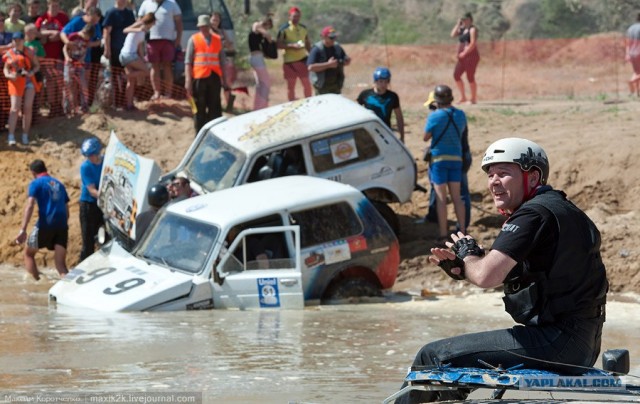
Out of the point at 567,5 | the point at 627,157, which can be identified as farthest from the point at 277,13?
the point at 627,157

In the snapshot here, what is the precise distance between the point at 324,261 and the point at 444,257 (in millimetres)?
8214

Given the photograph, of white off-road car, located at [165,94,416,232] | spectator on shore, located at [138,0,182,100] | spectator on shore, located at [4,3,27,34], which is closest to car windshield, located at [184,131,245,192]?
white off-road car, located at [165,94,416,232]

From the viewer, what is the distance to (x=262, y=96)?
21.0 metres

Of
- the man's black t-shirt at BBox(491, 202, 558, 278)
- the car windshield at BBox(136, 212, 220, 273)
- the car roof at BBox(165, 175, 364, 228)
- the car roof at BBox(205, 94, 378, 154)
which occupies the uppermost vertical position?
the man's black t-shirt at BBox(491, 202, 558, 278)

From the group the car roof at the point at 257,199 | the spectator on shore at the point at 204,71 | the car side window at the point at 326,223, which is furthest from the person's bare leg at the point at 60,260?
the spectator on shore at the point at 204,71

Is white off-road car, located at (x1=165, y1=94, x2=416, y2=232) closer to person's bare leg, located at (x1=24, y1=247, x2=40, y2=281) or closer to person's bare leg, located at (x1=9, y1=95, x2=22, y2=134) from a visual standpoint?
person's bare leg, located at (x1=24, y1=247, x2=40, y2=281)

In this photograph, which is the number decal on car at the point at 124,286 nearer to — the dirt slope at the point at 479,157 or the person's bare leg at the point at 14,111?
the dirt slope at the point at 479,157

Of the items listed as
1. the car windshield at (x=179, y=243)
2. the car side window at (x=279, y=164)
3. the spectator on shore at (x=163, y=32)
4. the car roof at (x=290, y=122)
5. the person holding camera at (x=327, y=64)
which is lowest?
the car windshield at (x=179, y=243)

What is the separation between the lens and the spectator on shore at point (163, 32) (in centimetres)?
2006

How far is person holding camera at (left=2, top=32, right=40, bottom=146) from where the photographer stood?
19.1m

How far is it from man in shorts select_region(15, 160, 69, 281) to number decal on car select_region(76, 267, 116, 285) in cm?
218

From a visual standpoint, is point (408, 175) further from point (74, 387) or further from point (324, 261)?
point (74, 387)

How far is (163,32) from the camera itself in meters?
20.1

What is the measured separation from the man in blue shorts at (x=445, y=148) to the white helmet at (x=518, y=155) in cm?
980
